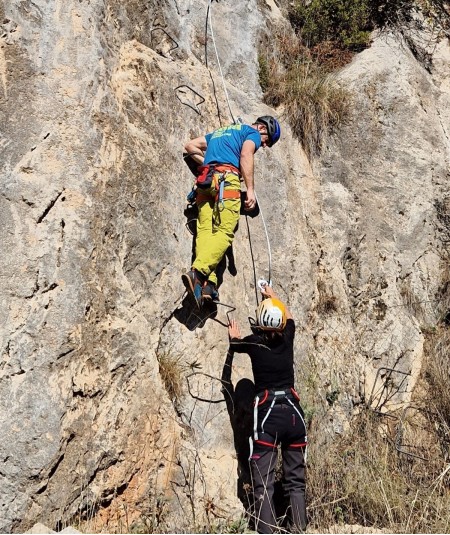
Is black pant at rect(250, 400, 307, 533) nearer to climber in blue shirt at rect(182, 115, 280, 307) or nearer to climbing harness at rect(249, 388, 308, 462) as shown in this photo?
climbing harness at rect(249, 388, 308, 462)

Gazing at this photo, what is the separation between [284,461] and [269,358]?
→ 89cm

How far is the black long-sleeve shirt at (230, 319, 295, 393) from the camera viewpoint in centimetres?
575

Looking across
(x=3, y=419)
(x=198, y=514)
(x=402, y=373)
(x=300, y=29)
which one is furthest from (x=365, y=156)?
(x=3, y=419)

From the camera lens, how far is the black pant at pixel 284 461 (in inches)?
210

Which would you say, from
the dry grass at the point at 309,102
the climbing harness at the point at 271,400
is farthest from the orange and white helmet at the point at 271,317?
the dry grass at the point at 309,102

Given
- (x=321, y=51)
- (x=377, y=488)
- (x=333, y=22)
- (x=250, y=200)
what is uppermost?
(x=333, y=22)

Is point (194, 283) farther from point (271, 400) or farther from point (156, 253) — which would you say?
point (271, 400)

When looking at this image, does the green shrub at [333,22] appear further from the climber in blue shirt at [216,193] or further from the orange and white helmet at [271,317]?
the orange and white helmet at [271,317]

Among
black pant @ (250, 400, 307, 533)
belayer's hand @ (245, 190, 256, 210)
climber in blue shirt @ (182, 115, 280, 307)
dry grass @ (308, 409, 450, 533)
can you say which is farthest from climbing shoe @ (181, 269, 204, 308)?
dry grass @ (308, 409, 450, 533)

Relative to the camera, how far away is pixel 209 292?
18.8 ft

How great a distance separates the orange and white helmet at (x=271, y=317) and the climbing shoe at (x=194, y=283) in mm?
567

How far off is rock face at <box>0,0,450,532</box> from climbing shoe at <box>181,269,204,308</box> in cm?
18

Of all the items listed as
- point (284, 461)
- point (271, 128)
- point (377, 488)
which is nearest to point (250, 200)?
point (271, 128)

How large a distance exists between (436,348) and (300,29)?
14.5ft
